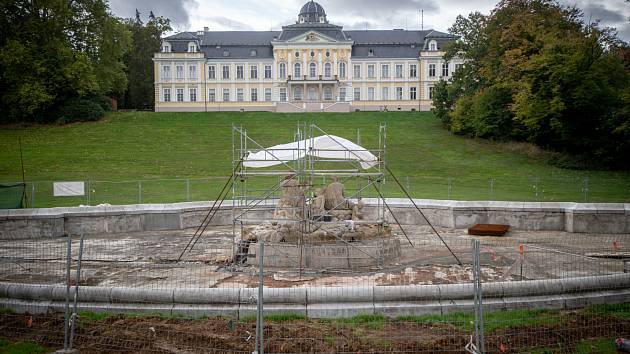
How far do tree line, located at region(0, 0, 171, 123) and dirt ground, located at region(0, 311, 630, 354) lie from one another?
5080cm

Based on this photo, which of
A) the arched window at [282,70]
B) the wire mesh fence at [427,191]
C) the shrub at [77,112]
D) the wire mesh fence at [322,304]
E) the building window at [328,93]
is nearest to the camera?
the wire mesh fence at [322,304]

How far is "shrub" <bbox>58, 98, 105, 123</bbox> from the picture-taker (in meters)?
57.9

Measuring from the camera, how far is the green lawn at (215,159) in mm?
29922

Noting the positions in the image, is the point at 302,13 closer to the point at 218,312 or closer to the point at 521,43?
the point at 521,43

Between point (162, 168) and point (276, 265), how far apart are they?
90.1 feet

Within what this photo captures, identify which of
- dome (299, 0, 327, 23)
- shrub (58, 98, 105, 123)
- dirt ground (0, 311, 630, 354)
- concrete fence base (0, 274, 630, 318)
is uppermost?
dome (299, 0, 327, 23)

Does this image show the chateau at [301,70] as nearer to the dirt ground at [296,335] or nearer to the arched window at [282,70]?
the arched window at [282,70]

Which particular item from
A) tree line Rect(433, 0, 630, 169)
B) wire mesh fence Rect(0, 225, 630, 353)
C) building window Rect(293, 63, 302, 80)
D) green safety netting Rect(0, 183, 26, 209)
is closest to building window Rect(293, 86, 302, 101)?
building window Rect(293, 63, 302, 80)

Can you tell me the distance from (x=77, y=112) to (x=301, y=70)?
33.6m

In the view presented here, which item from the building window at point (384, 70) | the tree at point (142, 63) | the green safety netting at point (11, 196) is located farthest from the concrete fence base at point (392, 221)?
the tree at point (142, 63)

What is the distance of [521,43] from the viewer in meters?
44.8

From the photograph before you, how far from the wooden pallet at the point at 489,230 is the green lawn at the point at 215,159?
7.17 meters

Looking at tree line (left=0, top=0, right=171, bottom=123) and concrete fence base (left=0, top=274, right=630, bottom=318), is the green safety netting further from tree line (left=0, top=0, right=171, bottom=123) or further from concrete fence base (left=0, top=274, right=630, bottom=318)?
tree line (left=0, top=0, right=171, bottom=123)

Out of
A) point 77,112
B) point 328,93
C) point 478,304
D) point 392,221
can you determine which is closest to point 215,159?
point 77,112
